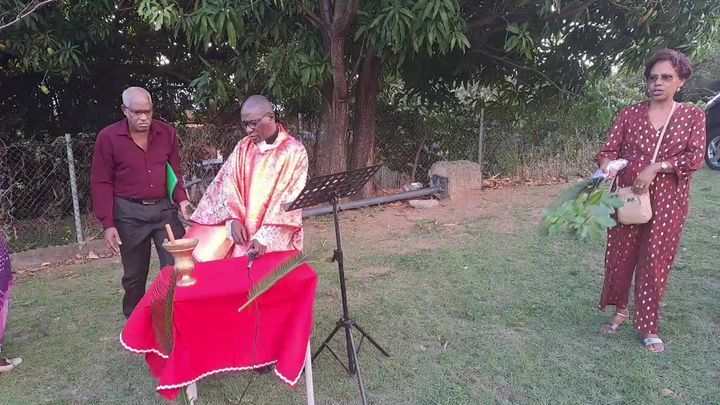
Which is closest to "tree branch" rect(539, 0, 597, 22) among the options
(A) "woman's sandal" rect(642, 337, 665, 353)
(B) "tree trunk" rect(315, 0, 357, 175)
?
(B) "tree trunk" rect(315, 0, 357, 175)

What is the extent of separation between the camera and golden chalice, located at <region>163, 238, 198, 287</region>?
218 cm

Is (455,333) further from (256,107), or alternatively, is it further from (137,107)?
(137,107)

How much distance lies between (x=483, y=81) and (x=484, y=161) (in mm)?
1595

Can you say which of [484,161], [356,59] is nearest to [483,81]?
[484,161]

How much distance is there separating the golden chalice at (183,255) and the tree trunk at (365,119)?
6069 mm

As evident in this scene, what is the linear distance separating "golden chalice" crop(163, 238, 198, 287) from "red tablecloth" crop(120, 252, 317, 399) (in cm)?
8

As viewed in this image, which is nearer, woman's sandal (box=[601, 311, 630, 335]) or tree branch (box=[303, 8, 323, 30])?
woman's sandal (box=[601, 311, 630, 335])

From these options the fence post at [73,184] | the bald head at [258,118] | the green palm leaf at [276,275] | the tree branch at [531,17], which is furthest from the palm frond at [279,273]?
the tree branch at [531,17]

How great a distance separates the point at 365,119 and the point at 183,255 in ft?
21.0

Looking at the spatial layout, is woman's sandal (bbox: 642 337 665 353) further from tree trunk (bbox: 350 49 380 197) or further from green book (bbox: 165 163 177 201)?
tree trunk (bbox: 350 49 380 197)

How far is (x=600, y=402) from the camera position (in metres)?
2.93

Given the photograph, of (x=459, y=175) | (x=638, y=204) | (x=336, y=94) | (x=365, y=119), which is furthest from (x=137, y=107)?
(x=459, y=175)

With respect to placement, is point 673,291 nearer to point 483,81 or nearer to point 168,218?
point 168,218

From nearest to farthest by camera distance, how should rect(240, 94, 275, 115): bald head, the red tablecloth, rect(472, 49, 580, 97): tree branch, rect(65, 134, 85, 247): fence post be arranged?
the red tablecloth
rect(240, 94, 275, 115): bald head
rect(65, 134, 85, 247): fence post
rect(472, 49, 580, 97): tree branch
